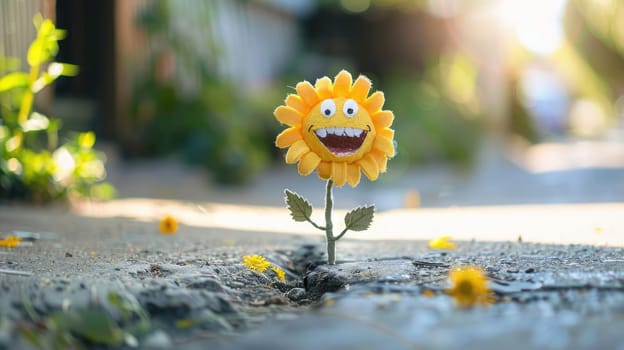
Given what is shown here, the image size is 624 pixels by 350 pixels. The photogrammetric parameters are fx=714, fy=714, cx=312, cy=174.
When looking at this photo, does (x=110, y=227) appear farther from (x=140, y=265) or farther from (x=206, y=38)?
(x=206, y=38)

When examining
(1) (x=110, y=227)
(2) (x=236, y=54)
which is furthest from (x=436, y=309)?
(2) (x=236, y=54)

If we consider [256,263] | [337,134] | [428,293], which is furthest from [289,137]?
[428,293]

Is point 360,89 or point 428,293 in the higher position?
point 360,89

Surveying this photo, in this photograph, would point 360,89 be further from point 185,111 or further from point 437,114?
point 437,114

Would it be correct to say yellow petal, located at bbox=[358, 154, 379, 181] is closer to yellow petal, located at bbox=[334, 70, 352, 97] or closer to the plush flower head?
the plush flower head

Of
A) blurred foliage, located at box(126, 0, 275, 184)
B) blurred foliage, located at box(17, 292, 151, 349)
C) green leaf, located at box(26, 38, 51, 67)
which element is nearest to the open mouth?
blurred foliage, located at box(17, 292, 151, 349)

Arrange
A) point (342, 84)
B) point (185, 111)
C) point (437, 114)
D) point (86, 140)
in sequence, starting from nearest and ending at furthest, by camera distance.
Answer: point (342, 84), point (86, 140), point (185, 111), point (437, 114)
